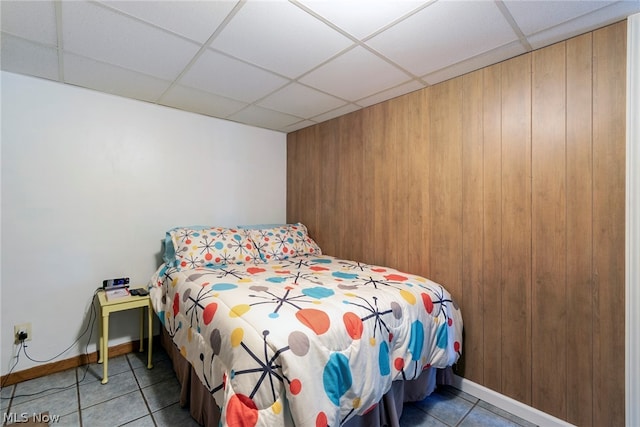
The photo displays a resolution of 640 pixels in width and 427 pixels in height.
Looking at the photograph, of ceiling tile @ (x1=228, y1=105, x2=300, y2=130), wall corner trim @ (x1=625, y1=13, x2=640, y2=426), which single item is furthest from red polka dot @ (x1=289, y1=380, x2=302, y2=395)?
ceiling tile @ (x1=228, y1=105, x2=300, y2=130)

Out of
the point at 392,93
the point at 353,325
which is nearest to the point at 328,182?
the point at 392,93

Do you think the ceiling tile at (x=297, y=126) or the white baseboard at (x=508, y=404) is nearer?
the white baseboard at (x=508, y=404)

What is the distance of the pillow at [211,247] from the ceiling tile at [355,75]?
1.49 m

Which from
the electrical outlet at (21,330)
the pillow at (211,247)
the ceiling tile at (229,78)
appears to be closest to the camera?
the ceiling tile at (229,78)

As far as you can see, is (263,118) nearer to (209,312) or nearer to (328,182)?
(328,182)

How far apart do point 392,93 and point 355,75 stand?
0.47 metres

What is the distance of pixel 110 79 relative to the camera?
211 centimetres

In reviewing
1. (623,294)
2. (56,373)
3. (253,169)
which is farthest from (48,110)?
(623,294)

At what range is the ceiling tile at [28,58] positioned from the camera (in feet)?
5.50

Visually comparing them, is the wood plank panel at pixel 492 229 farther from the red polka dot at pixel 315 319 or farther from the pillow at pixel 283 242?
the pillow at pixel 283 242

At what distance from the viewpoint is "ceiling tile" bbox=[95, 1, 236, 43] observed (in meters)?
1.35

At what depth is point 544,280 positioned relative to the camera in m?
1.71

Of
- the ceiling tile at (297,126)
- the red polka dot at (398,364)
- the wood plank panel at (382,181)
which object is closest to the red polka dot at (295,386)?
the red polka dot at (398,364)

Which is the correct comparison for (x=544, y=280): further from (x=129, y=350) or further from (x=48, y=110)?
(x=48, y=110)
